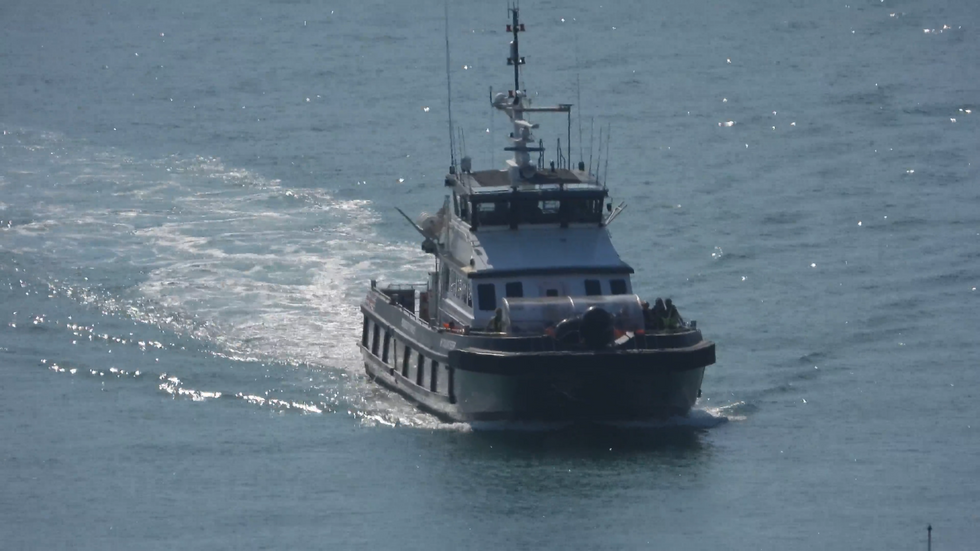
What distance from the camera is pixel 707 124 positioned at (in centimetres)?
6519

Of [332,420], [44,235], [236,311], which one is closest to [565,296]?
[332,420]

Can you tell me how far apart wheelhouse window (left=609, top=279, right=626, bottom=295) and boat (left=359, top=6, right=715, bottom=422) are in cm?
2

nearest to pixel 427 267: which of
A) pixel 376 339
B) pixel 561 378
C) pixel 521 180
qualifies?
pixel 376 339

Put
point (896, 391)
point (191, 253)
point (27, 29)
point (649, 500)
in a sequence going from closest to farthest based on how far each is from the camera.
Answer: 1. point (649, 500)
2. point (896, 391)
3. point (191, 253)
4. point (27, 29)

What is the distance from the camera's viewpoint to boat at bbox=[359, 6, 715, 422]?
34.4m

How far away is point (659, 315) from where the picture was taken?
3666 cm

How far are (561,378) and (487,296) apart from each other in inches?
116

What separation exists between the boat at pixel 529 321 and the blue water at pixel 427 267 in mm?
748

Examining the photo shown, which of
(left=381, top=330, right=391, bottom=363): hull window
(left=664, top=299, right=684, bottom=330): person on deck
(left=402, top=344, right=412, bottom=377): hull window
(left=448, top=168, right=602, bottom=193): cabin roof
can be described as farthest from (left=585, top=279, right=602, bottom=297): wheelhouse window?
(left=381, top=330, right=391, bottom=363): hull window

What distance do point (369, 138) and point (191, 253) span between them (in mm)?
15946

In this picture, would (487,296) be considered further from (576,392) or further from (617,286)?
(576,392)

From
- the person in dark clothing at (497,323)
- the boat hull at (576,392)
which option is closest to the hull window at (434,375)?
the boat hull at (576,392)

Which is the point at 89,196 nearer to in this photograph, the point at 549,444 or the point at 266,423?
the point at 266,423

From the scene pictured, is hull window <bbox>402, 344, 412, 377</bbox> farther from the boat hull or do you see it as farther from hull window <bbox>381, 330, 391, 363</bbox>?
the boat hull
